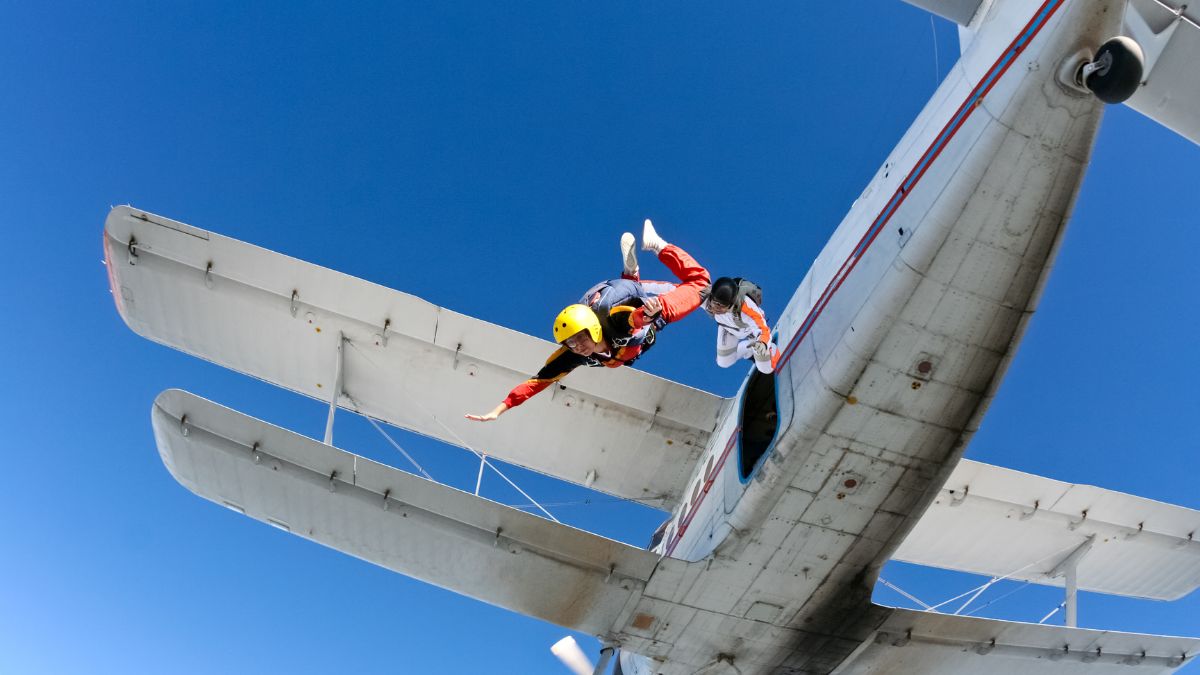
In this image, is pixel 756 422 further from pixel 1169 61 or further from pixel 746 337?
pixel 1169 61

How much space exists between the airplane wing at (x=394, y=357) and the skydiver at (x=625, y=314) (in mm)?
2883

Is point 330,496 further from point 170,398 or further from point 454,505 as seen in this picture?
point 170,398

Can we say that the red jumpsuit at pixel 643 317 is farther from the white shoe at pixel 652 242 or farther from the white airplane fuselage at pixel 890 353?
the white airplane fuselage at pixel 890 353

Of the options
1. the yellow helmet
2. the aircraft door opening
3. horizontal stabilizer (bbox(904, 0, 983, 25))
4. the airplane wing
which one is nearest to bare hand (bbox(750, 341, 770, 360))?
the aircraft door opening

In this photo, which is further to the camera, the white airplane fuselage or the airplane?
the airplane

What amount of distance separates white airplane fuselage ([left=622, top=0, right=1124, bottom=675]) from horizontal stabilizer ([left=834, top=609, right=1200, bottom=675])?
39cm

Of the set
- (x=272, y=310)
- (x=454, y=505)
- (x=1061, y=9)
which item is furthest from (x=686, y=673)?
(x=1061, y=9)

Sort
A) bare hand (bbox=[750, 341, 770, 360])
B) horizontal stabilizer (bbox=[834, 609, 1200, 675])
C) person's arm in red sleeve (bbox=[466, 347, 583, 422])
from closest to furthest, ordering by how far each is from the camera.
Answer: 1. bare hand (bbox=[750, 341, 770, 360])
2. person's arm in red sleeve (bbox=[466, 347, 583, 422])
3. horizontal stabilizer (bbox=[834, 609, 1200, 675])

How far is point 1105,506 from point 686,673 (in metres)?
5.81

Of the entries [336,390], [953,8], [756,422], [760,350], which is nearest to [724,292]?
[760,350]

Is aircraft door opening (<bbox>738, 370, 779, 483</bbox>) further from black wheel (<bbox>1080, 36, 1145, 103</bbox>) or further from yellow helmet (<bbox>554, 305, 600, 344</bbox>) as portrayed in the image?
black wheel (<bbox>1080, 36, 1145, 103</bbox>)

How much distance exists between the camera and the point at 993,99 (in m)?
6.74

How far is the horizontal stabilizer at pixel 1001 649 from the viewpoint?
32.2 ft

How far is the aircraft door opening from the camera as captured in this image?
8.77 m
